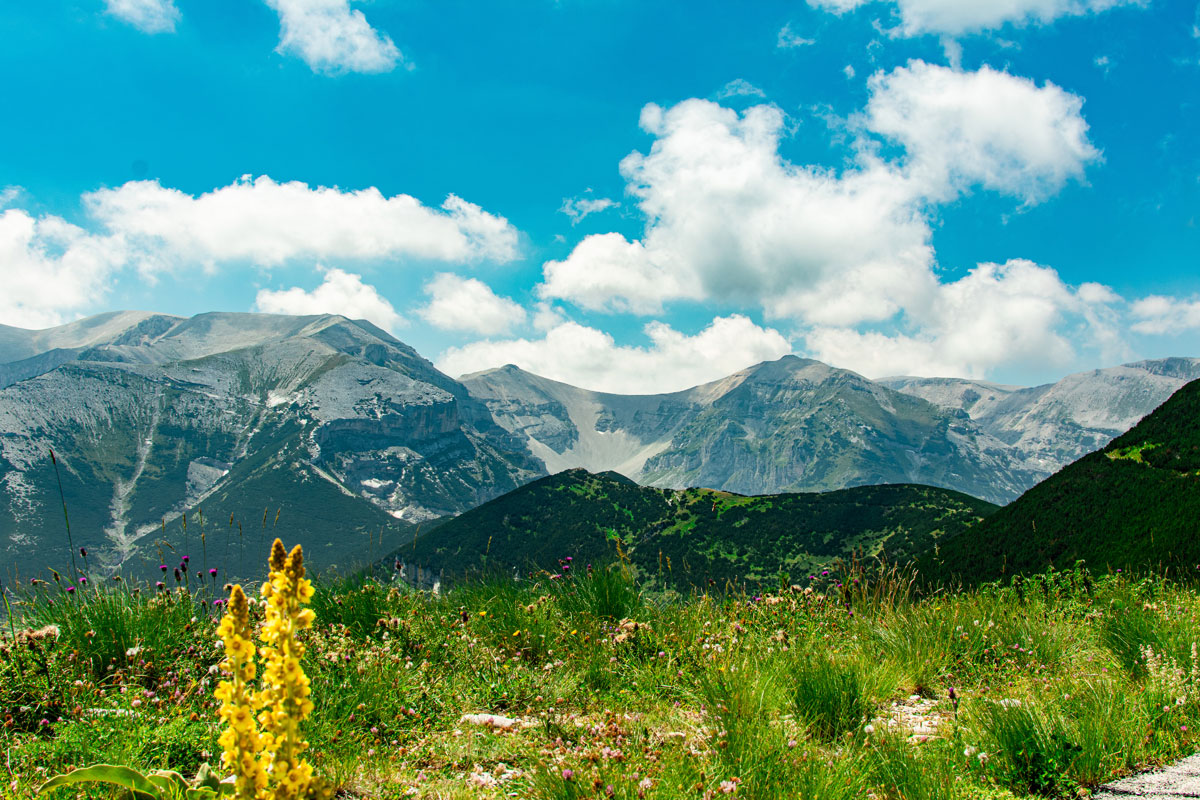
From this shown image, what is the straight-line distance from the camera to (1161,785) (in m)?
3.74

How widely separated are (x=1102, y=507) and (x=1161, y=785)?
71.7m

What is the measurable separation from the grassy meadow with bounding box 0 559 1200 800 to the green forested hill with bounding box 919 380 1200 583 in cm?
3992

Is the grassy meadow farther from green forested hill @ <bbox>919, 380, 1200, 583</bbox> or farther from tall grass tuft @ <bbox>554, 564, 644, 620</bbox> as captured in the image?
green forested hill @ <bbox>919, 380, 1200, 583</bbox>

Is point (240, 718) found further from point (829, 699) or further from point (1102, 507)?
point (1102, 507)

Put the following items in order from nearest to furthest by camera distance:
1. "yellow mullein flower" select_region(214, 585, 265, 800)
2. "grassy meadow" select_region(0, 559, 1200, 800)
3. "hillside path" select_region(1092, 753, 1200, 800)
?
"yellow mullein flower" select_region(214, 585, 265, 800) < "hillside path" select_region(1092, 753, 1200, 800) < "grassy meadow" select_region(0, 559, 1200, 800)

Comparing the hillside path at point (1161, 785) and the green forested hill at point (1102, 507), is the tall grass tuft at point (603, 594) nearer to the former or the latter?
the hillside path at point (1161, 785)

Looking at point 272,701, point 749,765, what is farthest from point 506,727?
point 272,701

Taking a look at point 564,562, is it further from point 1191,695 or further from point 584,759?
point 1191,695

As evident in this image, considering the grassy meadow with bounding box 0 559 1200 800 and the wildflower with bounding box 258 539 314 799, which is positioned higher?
the wildflower with bounding box 258 539 314 799

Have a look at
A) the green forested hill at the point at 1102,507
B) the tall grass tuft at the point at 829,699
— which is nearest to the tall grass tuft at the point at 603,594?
the tall grass tuft at the point at 829,699

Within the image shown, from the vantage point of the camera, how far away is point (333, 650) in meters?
6.54

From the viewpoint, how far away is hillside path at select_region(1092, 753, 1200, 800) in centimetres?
360

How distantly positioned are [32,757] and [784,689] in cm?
547

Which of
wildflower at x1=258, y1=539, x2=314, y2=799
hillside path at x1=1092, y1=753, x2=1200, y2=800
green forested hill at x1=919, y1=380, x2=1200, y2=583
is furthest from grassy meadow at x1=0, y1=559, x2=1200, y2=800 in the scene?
green forested hill at x1=919, y1=380, x2=1200, y2=583
